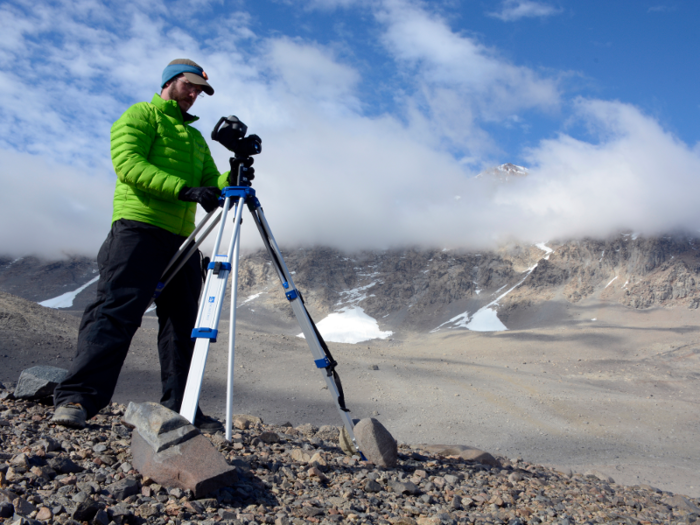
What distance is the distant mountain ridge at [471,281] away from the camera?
80.9 m

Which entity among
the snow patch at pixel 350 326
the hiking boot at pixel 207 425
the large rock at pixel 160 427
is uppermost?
the large rock at pixel 160 427

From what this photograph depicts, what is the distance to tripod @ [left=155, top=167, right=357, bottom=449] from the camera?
96.6 inches

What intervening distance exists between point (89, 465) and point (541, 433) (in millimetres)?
12621

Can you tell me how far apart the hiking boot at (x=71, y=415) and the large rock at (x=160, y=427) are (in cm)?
60

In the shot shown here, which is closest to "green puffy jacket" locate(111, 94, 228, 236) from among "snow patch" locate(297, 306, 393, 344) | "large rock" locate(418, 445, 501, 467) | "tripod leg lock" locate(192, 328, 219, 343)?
"tripod leg lock" locate(192, 328, 219, 343)

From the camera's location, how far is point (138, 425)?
7.72ft

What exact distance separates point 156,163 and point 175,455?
6.49 feet

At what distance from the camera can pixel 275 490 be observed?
8.09 ft

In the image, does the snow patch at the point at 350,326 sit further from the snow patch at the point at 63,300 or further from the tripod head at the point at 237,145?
the tripod head at the point at 237,145

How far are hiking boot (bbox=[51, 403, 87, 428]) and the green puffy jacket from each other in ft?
4.04

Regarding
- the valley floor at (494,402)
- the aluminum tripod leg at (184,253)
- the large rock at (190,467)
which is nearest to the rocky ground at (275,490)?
the large rock at (190,467)

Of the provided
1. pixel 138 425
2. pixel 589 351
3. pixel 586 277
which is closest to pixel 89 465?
pixel 138 425

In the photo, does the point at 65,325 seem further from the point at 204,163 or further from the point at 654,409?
the point at 654,409

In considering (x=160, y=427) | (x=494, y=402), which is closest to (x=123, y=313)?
(x=160, y=427)
